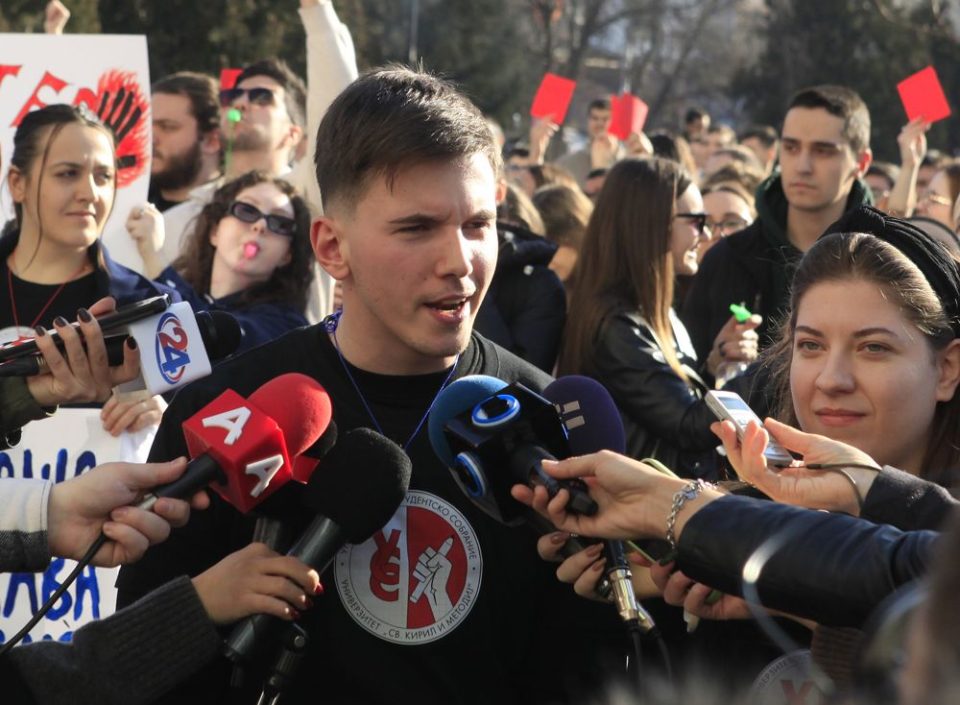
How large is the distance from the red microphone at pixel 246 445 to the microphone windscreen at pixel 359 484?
7 cm

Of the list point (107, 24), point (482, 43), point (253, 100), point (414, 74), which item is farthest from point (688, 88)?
point (414, 74)

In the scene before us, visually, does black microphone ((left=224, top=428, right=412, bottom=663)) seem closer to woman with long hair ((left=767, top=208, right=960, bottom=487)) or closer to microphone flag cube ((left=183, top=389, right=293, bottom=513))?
microphone flag cube ((left=183, top=389, right=293, bottom=513))

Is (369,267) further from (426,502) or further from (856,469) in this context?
(856,469)

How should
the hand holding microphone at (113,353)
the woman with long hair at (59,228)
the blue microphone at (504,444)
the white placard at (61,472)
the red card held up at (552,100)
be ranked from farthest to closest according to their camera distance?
the red card held up at (552,100) < the woman with long hair at (59,228) < the white placard at (61,472) < the hand holding microphone at (113,353) < the blue microphone at (504,444)

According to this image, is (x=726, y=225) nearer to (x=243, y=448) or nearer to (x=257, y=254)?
(x=257, y=254)

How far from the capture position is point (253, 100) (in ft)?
28.1

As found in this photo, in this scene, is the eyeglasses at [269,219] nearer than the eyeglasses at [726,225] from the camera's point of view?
Yes

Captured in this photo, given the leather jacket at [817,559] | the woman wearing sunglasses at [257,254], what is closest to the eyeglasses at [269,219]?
the woman wearing sunglasses at [257,254]

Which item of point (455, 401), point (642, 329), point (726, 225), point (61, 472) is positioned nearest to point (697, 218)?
point (642, 329)

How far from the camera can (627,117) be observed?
44.6 feet

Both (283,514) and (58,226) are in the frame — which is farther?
(58,226)

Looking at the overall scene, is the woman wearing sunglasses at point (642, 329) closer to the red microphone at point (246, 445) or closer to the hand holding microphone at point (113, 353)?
the hand holding microphone at point (113, 353)

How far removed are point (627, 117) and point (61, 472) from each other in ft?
31.2

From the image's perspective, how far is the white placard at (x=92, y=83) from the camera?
21.3ft
